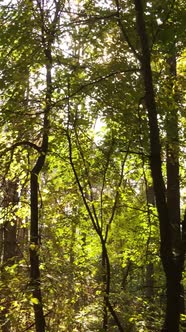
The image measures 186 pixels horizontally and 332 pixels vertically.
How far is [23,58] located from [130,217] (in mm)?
5004

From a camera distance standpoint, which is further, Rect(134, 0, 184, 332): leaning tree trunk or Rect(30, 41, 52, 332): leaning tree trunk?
Rect(30, 41, 52, 332): leaning tree trunk

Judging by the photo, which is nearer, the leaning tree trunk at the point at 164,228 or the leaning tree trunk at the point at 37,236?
the leaning tree trunk at the point at 164,228

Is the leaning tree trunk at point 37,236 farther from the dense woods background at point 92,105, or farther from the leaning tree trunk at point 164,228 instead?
the leaning tree trunk at point 164,228

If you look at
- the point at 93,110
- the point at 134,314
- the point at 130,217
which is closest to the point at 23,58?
the point at 93,110

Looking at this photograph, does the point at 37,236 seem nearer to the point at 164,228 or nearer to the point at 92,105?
the point at 92,105

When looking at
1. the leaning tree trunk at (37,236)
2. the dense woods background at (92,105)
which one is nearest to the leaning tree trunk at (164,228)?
the dense woods background at (92,105)

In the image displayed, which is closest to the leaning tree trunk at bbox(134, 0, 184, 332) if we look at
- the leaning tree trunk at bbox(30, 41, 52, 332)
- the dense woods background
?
the dense woods background

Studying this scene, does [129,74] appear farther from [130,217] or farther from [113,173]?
[130,217]

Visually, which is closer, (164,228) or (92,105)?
(164,228)

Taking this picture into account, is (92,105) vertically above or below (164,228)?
above

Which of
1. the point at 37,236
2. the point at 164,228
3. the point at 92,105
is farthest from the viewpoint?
the point at 37,236

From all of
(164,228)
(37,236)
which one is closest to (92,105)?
(37,236)

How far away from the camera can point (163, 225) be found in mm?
3186

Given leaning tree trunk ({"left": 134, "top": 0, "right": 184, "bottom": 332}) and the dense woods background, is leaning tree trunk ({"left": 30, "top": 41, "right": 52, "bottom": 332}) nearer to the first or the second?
the dense woods background
